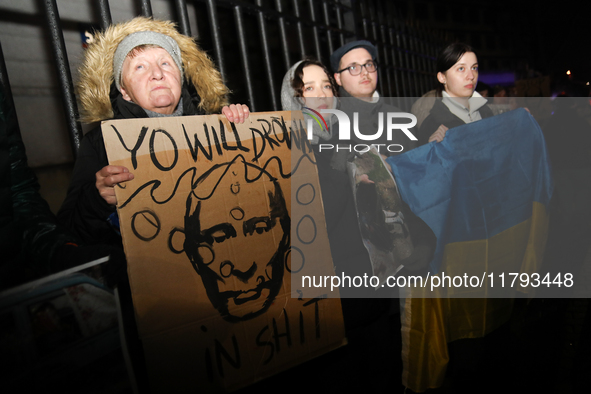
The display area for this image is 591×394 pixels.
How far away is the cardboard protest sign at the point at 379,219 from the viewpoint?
3.68ft

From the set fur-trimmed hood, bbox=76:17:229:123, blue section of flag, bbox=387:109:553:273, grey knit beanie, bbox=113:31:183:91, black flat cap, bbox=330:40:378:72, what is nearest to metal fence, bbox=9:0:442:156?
fur-trimmed hood, bbox=76:17:229:123

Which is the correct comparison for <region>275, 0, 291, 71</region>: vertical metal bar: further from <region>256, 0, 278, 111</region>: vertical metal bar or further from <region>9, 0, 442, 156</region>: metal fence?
<region>256, 0, 278, 111</region>: vertical metal bar

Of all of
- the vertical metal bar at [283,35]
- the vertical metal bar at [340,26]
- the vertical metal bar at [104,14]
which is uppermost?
the vertical metal bar at [340,26]

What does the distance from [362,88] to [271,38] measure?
2216 millimetres

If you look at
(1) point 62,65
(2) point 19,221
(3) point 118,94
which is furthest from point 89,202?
(1) point 62,65

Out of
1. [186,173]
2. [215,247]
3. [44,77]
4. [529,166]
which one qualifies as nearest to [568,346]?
[529,166]

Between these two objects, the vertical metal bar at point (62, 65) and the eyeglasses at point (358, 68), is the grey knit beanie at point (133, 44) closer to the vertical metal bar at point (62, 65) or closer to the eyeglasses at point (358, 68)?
the vertical metal bar at point (62, 65)

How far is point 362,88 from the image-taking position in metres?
1.56

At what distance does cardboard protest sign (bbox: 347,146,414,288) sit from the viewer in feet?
3.68

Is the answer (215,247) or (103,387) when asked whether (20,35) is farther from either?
(103,387)

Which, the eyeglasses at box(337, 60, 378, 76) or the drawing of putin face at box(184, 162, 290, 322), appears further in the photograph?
the eyeglasses at box(337, 60, 378, 76)

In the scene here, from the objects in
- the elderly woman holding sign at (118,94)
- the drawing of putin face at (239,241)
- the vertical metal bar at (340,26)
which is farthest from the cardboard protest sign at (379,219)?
the vertical metal bar at (340,26)

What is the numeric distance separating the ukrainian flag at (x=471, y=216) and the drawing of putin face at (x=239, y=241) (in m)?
0.50

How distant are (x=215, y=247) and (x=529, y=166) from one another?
4.21 ft
